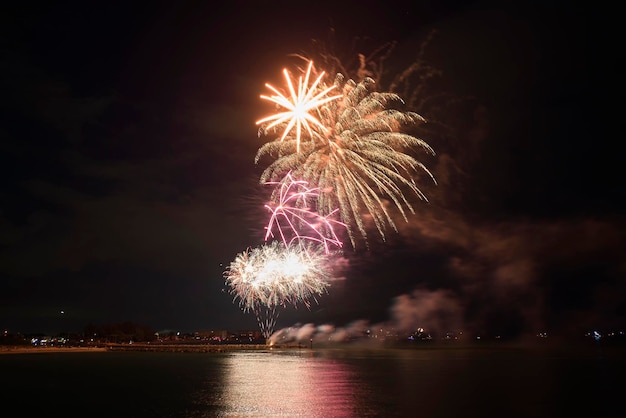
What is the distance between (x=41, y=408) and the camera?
20.2 m

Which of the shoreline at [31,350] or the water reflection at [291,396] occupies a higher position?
the shoreline at [31,350]

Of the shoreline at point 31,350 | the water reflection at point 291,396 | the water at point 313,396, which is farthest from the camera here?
the shoreline at point 31,350

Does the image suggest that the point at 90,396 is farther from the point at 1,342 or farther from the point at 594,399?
the point at 1,342

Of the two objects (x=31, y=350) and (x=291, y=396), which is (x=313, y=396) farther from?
(x=31, y=350)

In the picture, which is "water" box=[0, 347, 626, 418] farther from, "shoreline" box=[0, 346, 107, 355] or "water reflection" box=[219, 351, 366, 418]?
"shoreline" box=[0, 346, 107, 355]

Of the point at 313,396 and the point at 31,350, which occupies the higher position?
the point at 31,350

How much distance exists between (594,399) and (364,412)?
12.6 m

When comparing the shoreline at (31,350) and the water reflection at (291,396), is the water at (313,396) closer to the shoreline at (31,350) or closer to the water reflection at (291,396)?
the water reflection at (291,396)

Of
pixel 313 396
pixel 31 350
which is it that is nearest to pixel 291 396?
pixel 313 396

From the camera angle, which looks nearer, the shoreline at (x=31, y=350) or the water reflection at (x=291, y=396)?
the water reflection at (x=291, y=396)

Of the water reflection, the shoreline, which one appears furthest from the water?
the shoreline

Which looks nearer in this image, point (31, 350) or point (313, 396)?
point (313, 396)

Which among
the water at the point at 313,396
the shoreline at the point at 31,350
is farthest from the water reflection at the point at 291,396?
the shoreline at the point at 31,350

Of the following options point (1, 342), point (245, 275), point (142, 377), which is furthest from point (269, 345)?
point (142, 377)
